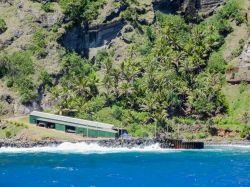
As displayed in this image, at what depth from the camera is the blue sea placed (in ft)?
290

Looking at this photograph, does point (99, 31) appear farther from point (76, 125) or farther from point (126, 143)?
point (126, 143)

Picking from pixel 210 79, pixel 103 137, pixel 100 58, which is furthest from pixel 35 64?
pixel 210 79

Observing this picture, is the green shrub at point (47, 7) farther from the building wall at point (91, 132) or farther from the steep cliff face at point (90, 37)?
the building wall at point (91, 132)

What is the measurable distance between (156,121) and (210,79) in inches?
768

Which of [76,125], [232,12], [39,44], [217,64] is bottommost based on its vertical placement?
[76,125]

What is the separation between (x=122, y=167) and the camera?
106375 mm

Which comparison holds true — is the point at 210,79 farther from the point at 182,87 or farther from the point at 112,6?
the point at 112,6

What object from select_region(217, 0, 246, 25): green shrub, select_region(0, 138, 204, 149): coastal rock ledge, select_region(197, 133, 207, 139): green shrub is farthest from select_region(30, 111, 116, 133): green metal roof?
select_region(217, 0, 246, 25): green shrub

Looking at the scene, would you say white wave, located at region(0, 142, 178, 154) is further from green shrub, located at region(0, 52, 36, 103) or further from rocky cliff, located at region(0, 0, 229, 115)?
rocky cliff, located at region(0, 0, 229, 115)

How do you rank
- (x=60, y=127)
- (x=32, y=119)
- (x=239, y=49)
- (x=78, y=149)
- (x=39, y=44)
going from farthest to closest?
(x=39, y=44) < (x=239, y=49) < (x=32, y=119) < (x=60, y=127) < (x=78, y=149)

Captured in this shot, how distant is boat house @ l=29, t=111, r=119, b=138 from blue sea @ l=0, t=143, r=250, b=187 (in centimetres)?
1052

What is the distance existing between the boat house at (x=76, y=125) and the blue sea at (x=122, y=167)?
34.5ft

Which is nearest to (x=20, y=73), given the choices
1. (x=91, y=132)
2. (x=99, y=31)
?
(x=99, y=31)

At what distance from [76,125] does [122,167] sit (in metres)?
52.1
